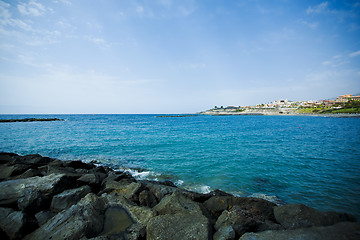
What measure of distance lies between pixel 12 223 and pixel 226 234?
21.7 ft

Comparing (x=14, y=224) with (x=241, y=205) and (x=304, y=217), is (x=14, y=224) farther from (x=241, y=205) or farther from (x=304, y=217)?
(x=304, y=217)

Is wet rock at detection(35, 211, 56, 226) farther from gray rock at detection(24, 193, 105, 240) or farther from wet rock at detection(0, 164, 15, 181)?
wet rock at detection(0, 164, 15, 181)

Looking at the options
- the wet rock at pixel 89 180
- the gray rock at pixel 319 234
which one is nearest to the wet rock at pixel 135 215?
the wet rock at pixel 89 180

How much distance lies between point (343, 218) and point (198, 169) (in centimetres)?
976

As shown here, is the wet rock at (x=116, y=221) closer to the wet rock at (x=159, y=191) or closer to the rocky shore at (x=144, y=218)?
the rocky shore at (x=144, y=218)

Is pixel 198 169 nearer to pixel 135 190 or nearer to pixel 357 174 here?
pixel 135 190

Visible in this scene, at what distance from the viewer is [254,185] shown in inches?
433

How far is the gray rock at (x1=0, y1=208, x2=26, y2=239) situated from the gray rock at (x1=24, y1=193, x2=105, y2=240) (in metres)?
0.41

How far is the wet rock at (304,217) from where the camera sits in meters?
5.12

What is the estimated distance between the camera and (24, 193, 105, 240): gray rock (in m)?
4.42

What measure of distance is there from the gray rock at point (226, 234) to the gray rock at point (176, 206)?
Answer: 3.05 feet

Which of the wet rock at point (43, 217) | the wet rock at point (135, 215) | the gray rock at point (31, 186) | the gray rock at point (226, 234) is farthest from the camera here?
the gray rock at point (31, 186)

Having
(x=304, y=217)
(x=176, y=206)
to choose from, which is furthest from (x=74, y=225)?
(x=304, y=217)

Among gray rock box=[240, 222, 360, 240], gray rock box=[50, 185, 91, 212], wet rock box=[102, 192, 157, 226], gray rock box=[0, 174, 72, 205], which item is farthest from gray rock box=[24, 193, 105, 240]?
gray rock box=[240, 222, 360, 240]
